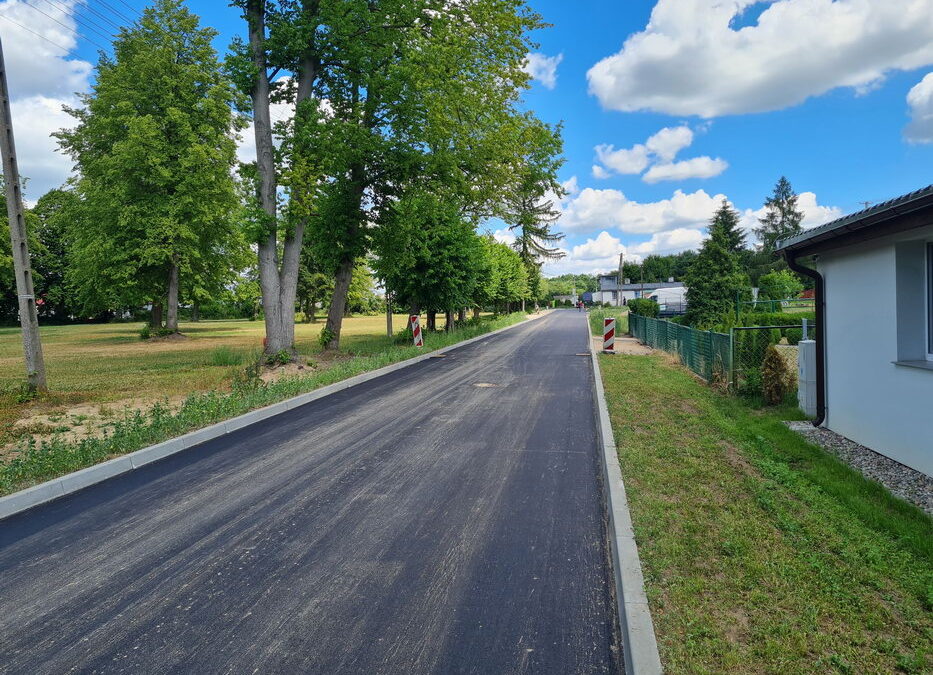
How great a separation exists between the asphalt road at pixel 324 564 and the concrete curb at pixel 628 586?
119mm

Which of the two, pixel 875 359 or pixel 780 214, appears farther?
pixel 780 214

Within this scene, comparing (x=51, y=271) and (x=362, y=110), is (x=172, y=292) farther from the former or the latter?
(x=51, y=271)

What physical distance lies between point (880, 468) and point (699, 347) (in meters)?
7.32

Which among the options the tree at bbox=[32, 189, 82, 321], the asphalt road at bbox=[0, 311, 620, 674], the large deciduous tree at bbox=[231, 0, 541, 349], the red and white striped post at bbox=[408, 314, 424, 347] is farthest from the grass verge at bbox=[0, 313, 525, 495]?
the tree at bbox=[32, 189, 82, 321]

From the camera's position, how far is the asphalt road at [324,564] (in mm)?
3004

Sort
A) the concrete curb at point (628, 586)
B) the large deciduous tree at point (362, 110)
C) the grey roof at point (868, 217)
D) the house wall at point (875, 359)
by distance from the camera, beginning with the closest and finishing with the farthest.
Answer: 1. the concrete curb at point (628, 586)
2. the grey roof at point (868, 217)
3. the house wall at point (875, 359)
4. the large deciduous tree at point (362, 110)

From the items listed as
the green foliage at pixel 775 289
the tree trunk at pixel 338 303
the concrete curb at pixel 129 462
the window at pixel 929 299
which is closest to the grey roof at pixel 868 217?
the window at pixel 929 299

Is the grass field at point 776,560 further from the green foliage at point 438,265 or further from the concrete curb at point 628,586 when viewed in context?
the green foliage at point 438,265

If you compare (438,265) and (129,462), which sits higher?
(438,265)

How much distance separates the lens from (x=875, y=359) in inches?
256

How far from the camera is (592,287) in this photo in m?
181

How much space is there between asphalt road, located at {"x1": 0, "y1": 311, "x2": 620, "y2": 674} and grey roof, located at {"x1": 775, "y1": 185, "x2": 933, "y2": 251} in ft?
13.4

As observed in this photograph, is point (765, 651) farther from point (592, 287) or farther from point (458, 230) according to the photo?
point (592, 287)

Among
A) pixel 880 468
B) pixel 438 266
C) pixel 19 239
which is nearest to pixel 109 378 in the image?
pixel 19 239
